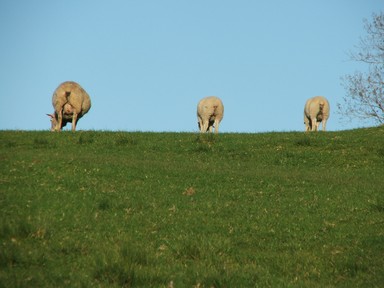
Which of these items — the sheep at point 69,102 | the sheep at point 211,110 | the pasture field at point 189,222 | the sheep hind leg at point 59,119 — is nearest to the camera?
the pasture field at point 189,222

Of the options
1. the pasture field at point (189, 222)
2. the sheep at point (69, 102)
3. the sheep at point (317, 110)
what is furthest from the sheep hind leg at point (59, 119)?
the sheep at point (317, 110)

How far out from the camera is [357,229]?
13227mm

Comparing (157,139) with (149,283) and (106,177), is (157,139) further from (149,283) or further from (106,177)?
(149,283)

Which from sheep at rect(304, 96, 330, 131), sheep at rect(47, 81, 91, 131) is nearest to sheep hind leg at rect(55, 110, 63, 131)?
sheep at rect(47, 81, 91, 131)

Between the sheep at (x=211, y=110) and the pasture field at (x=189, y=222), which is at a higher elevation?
the sheep at (x=211, y=110)

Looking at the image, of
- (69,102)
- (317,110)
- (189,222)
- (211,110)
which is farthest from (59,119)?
(189,222)

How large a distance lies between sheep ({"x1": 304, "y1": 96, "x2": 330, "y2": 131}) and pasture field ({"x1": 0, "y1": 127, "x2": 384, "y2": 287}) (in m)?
21.4

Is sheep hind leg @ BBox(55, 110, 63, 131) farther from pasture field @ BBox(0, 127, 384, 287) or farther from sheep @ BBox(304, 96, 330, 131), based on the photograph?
sheep @ BBox(304, 96, 330, 131)

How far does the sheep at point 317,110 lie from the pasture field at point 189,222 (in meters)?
21.4

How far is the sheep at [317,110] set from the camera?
45938mm

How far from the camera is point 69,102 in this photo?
36.5 metres

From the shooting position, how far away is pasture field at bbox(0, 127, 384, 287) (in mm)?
9156

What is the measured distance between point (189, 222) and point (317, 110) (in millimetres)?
34833

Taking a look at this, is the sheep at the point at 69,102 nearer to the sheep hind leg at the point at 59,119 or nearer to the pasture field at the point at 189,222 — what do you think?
the sheep hind leg at the point at 59,119
